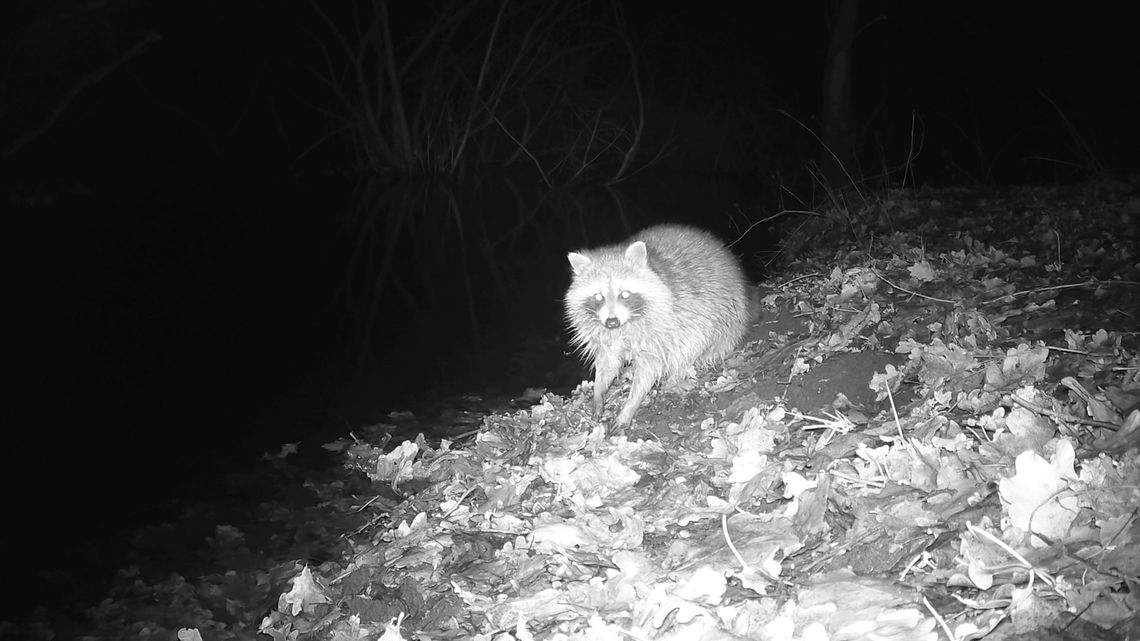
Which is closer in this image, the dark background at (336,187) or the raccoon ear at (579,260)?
the raccoon ear at (579,260)

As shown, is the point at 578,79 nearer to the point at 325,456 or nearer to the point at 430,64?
the point at 430,64

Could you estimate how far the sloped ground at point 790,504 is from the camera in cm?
202

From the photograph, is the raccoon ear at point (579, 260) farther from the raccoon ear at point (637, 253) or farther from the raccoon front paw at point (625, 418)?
the raccoon front paw at point (625, 418)

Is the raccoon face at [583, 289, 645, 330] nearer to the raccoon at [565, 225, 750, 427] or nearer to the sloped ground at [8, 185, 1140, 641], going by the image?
the raccoon at [565, 225, 750, 427]

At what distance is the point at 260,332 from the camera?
8453mm

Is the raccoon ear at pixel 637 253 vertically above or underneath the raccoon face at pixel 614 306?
above

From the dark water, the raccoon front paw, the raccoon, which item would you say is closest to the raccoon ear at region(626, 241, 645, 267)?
the raccoon

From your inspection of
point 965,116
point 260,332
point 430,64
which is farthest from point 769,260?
point 430,64

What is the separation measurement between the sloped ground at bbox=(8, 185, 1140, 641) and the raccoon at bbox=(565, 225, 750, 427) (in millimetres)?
216

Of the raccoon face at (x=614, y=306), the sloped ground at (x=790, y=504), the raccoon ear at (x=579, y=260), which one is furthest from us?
the raccoon ear at (x=579, y=260)

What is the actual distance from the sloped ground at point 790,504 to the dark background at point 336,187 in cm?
125

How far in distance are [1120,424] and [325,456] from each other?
434cm

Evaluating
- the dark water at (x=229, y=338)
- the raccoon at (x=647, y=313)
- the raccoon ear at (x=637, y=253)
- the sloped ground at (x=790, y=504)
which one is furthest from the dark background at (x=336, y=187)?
the raccoon ear at (x=637, y=253)

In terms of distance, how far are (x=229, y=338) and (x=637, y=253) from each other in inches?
213
